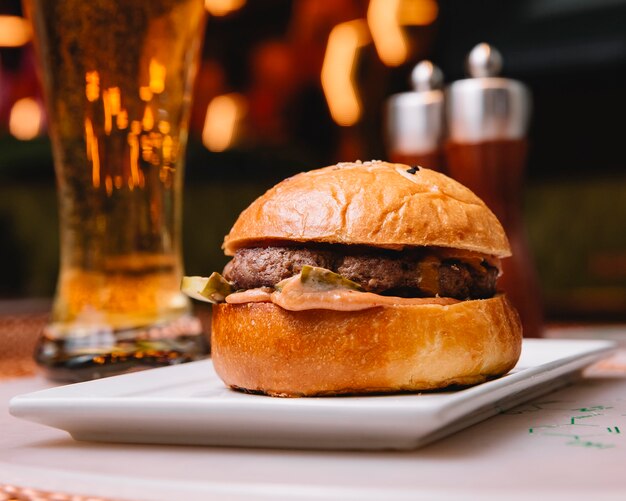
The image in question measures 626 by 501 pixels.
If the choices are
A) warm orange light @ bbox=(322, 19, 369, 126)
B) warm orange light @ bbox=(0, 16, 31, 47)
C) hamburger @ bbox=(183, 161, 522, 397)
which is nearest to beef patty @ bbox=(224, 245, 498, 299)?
hamburger @ bbox=(183, 161, 522, 397)

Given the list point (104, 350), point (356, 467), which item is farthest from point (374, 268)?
point (104, 350)

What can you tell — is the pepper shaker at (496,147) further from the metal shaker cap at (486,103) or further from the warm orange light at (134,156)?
the warm orange light at (134,156)

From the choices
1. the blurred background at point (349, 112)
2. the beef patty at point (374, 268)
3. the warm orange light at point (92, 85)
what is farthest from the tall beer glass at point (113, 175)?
the blurred background at point (349, 112)

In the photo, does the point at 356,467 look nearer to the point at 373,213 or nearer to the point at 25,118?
the point at 373,213

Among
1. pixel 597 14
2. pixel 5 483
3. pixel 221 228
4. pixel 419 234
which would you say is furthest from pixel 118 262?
pixel 597 14

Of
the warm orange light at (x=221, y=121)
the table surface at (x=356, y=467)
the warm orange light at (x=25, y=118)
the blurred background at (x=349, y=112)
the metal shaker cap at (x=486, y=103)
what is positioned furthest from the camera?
the warm orange light at (x=221, y=121)

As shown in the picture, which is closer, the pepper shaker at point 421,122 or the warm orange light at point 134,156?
the warm orange light at point 134,156
